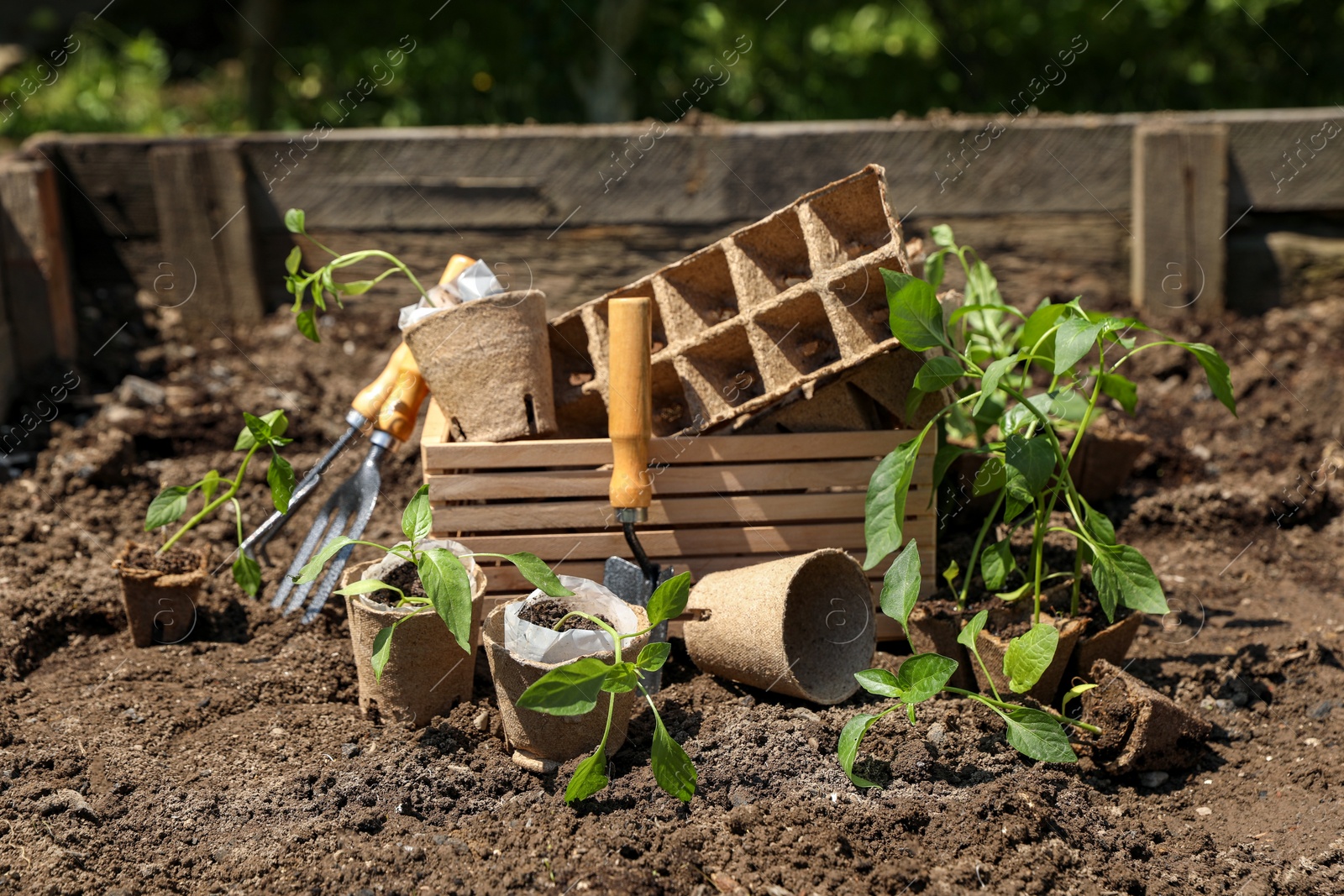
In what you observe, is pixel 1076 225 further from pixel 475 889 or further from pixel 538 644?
pixel 475 889

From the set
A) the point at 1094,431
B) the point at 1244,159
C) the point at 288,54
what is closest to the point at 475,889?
the point at 1094,431

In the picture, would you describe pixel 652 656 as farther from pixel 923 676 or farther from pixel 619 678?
pixel 923 676

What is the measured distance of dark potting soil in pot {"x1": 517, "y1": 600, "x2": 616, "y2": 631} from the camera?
229 cm

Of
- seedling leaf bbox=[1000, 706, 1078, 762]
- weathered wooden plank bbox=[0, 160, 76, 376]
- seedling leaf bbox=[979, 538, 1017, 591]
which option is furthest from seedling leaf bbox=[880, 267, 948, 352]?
weathered wooden plank bbox=[0, 160, 76, 376]

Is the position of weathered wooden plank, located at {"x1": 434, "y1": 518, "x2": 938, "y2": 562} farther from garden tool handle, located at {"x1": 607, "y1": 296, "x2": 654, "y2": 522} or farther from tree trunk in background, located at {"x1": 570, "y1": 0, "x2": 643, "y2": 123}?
tree trunk in background, located at {"x1": 570, "y1": 0, "x2": 643, "y2": 123}

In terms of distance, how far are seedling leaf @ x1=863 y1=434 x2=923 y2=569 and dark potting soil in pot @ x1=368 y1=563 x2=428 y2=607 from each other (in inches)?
38.0

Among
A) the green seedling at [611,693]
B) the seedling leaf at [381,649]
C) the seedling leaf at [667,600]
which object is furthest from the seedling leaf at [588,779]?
the seedling leaf at [381,649]

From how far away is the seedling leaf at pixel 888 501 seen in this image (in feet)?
7.44

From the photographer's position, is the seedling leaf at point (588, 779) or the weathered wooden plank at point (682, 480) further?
the weathered wooden plank at point (682, 480)

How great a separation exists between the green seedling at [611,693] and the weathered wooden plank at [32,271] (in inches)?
111

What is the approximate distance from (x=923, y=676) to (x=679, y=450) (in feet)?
2.70

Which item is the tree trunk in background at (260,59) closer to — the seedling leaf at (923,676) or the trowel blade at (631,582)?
the trowel blade at (631,582)

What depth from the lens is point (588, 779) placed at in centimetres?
198

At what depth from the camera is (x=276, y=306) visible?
175 inches
